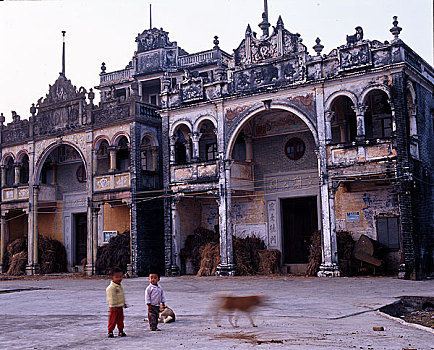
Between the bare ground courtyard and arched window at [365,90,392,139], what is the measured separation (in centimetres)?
589

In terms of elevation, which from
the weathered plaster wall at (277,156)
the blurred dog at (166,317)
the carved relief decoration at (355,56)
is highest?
the carved relief decoration at (355,56)

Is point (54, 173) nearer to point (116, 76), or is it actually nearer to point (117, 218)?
point (117, 218)

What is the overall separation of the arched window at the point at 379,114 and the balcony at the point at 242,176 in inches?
210

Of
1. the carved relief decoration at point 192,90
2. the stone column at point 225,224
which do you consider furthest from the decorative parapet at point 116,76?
the stone column at point 225,224

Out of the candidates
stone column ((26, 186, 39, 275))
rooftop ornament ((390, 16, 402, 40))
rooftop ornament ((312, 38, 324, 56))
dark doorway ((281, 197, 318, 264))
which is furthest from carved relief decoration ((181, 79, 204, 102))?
stone column ((26, 186, 39, 275))

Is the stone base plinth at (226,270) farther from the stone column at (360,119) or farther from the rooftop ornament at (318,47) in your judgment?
the rooftop ornament at (318,47)

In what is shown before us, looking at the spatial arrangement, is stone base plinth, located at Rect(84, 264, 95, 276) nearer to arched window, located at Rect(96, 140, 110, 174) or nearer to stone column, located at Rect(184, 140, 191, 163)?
arched window, located at Rect(96, 140, 110, 174)

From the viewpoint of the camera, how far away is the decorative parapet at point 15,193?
1156 inches

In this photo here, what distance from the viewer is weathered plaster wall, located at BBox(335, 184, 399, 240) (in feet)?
69.3

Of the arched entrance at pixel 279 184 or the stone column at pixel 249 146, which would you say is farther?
the stone column at pixel 249 146

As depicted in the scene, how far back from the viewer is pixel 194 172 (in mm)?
23578

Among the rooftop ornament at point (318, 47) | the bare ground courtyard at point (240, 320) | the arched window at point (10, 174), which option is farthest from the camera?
the arched window at point (10, 174)

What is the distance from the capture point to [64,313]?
12.4 m

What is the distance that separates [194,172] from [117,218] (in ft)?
22.4
